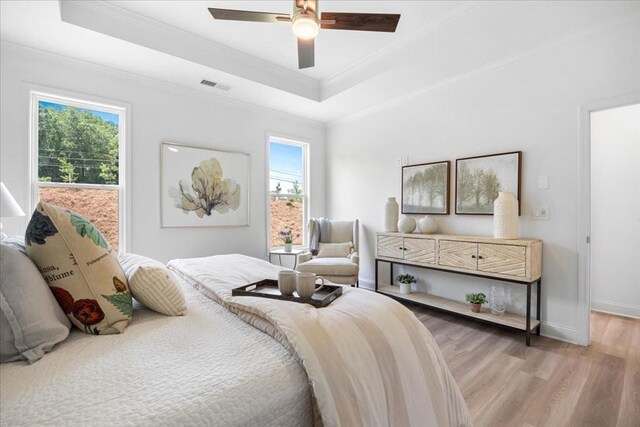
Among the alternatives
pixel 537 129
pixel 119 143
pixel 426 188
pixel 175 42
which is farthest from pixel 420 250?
pixel 119 143

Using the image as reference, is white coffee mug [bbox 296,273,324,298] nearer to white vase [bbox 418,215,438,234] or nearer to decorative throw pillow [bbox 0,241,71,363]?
decorative throw pillow [bbox 0,241,71,363]

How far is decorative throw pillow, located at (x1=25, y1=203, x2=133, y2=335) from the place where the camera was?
1.00m

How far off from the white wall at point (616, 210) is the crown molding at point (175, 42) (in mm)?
3561

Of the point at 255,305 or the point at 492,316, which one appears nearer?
the point at 255,305

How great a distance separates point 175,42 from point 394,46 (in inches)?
85.1

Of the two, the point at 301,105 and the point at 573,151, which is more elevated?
the point at 301,105

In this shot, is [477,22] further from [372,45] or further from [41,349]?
[41,349]

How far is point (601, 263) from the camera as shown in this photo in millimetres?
3393

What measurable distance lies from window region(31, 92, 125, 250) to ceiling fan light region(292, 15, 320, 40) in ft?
8.20

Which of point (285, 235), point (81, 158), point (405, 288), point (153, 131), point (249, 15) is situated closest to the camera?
point (249, 15)

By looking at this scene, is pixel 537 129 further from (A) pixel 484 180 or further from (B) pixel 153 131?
(B) pixel 153 131

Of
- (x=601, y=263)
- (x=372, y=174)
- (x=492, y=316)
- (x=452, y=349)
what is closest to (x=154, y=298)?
(x=452, y=349)

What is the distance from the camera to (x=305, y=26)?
1701mm

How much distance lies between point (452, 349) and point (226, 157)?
3313 millimetres
